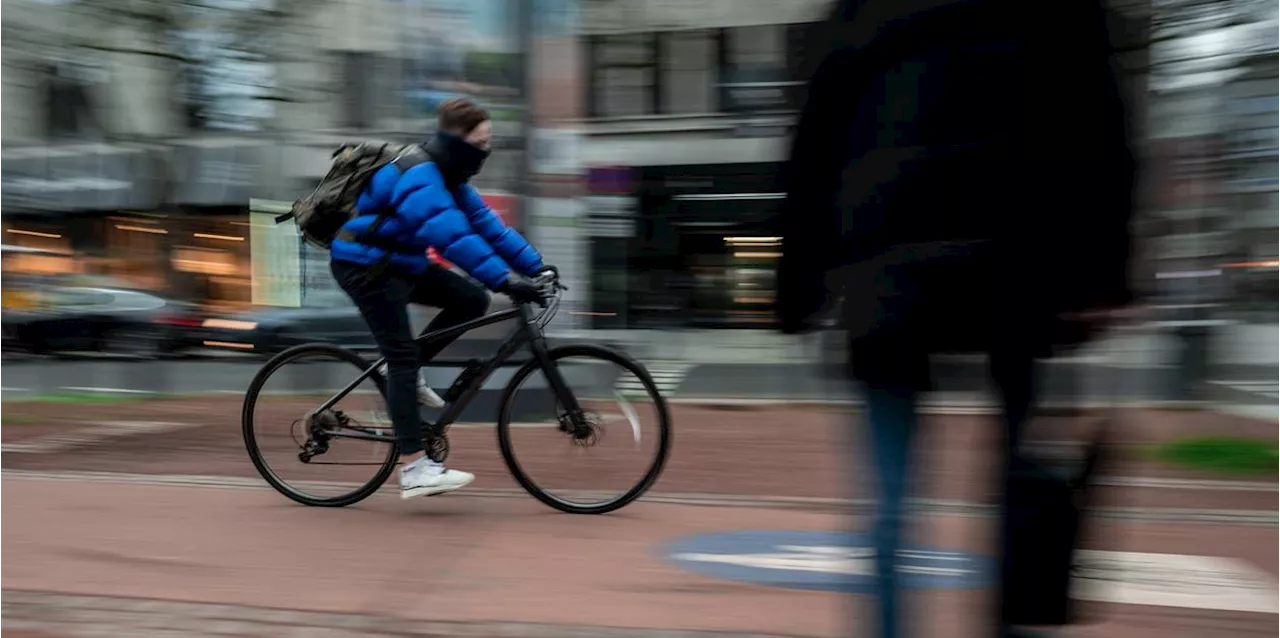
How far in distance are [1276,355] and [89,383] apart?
1278 centimetres

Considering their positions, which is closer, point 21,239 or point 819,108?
point 819,108

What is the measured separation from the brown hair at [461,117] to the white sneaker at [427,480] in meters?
1.36

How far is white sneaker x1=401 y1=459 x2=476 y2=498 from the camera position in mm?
4211

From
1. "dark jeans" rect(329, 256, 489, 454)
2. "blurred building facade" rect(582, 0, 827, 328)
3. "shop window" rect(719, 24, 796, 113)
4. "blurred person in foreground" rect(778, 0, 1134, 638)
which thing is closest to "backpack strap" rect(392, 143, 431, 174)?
"dark jeans" rect(329, 256, 489, 454)

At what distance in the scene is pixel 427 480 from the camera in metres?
4.21

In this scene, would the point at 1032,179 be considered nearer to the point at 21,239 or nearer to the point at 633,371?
the point at 633,371

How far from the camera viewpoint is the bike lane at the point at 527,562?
3008mm

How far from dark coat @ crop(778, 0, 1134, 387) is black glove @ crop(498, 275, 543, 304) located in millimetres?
2261

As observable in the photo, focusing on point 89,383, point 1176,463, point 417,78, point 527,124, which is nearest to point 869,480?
point 1176,463

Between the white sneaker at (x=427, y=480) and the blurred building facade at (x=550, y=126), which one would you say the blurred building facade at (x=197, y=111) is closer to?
the blurred building facade at (x=550, y=126)

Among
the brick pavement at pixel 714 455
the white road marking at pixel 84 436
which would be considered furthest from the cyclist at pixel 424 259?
the white road marking at pixel 84 436

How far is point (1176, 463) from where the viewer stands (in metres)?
5.50

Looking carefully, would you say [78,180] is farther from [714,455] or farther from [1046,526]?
[1046,526]

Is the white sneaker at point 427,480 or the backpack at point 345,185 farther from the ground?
the backpack at point 345,185
